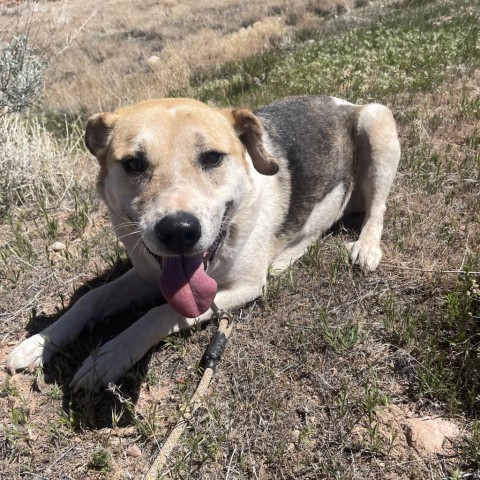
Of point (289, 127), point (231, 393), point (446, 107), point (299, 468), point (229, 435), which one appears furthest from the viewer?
point (446, 107)

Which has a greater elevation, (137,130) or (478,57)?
(137,130)

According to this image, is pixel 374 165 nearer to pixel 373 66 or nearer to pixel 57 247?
pixel 57 247

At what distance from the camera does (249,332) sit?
120 inches

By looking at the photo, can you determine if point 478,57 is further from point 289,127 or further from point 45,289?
point 45,289

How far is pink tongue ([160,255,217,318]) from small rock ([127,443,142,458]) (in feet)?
2.26

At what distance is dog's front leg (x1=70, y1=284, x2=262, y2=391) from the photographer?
8.68ft

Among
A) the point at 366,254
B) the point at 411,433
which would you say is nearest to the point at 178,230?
the point at 411,433

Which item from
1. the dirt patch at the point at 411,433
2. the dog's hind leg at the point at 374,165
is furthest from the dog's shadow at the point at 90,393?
the dog's hind leg at the point at 374,165

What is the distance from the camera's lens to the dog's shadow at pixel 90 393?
253 cm

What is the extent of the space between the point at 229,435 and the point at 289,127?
2.45 metres

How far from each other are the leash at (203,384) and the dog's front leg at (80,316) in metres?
0.61

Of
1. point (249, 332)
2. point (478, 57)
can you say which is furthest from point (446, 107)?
point (249, 332)

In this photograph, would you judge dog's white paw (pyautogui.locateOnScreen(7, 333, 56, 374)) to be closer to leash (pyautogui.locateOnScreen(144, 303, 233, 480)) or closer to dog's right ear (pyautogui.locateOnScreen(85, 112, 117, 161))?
leash (pyautogui.locateOnScreen(144, 303, 233, 480))

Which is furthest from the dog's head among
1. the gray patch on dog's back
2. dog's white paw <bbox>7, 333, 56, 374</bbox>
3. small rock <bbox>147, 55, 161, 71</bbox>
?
small rock <bbox>147, 55, 161, 71</bbox>
